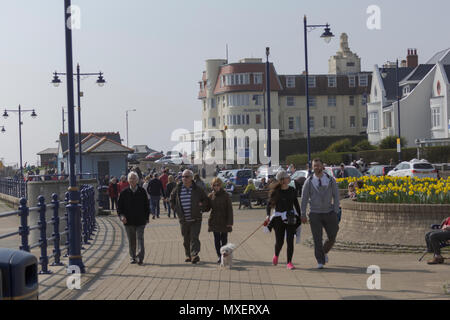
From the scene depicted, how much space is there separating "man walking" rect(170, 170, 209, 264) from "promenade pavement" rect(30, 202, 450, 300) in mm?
477

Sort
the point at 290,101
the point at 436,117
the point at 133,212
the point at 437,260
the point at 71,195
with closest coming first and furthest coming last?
the point at 437,260 < the point at 71,195 < the point at 133,212 < the point at 436,117 < the point at 290,101

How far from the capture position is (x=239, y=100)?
91.2m

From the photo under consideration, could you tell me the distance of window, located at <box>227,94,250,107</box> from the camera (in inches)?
3585

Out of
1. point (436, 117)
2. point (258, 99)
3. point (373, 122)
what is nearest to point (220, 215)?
point (436, 117)

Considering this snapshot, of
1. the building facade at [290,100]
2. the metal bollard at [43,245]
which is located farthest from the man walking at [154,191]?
the building facade at [290,100]

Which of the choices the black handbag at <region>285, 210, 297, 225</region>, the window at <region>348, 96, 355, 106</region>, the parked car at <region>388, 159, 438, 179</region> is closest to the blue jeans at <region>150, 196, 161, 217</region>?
the black handbag at <region>285, 210, 297, 225</region>

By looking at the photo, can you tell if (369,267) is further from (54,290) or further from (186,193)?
(54,290)

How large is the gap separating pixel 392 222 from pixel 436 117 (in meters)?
55.0

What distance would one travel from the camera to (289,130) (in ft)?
307

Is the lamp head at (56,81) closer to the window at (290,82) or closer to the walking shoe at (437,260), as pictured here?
the walking shoe at (437,260)

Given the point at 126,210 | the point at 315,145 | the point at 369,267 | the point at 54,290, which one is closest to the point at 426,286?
the point at 369,267

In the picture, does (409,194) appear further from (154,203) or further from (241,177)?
(241,177)

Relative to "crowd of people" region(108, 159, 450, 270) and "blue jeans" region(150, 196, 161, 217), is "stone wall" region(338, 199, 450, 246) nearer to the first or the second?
"crowd of people" region(108, 159, 450, 270)
